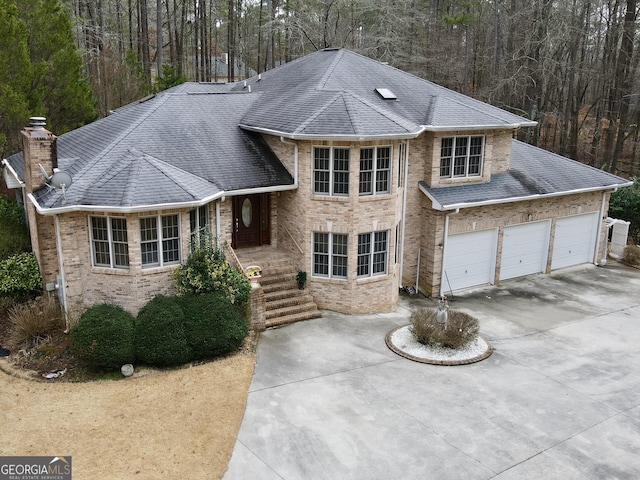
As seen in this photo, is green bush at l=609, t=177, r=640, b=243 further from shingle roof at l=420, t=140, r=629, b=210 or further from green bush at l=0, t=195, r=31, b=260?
green bush at l=0, t=195, r=31, b=260

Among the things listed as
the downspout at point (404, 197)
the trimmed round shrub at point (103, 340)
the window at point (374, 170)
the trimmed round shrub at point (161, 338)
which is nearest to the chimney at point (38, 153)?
the trimmed round shrub at point (103, 340)

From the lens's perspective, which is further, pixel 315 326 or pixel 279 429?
pixel 315 326

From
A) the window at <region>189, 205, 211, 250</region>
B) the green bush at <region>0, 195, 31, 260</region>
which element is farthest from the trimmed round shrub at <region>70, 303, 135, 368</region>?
the green bush at <region>0, 195, 31, 260</region>

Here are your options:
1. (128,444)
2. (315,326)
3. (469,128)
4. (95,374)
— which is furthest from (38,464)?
(469,128)

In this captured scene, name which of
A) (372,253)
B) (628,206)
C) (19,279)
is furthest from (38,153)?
(628,206)

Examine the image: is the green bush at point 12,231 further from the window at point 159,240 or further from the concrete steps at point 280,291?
the concrete steps at point 280,291

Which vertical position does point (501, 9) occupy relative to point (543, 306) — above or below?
above

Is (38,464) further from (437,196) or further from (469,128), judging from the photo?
(469,128)
